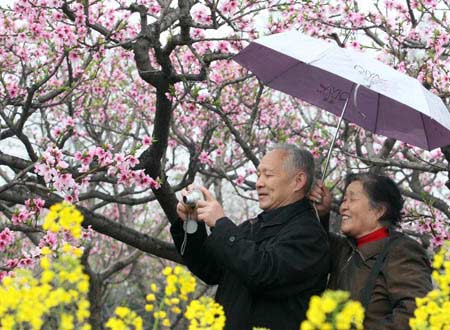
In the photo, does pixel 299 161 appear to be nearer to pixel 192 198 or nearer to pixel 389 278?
pixel 192 198

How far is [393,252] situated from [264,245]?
0.53 m

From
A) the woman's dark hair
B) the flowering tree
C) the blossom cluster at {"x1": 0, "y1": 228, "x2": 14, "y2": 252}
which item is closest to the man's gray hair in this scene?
the woman's dark hair

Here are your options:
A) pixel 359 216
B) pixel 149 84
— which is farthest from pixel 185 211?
pixel 149 84

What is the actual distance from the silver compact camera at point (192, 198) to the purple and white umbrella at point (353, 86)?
0.76 m

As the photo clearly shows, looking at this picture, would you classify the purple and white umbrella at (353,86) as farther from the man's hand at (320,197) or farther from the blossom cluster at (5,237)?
the blossom cluster at (5,237)

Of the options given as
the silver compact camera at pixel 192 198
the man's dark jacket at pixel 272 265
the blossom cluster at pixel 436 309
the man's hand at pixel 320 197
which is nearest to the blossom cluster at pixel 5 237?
the silver compact camera at pixel 192 198

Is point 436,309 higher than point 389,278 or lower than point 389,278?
lower

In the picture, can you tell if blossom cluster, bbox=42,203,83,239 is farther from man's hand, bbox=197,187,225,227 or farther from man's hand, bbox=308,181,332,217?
man's hand, bbox=308,181,332,217

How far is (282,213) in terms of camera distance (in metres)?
3.02

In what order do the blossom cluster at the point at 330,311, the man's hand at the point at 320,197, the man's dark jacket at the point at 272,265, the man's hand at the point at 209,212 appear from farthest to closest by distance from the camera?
the man's hand at the point at 320,197, the man's hand at the point at 209,212, the man's dark jacket at the point at 272,265, the blossom cluster at the point at 330,311

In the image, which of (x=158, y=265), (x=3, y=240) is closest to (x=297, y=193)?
(x=3, y=240)

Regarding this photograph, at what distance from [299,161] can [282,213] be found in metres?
0.26

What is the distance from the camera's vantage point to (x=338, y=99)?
3723 millimetres

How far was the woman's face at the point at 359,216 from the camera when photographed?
3008 millimetres
